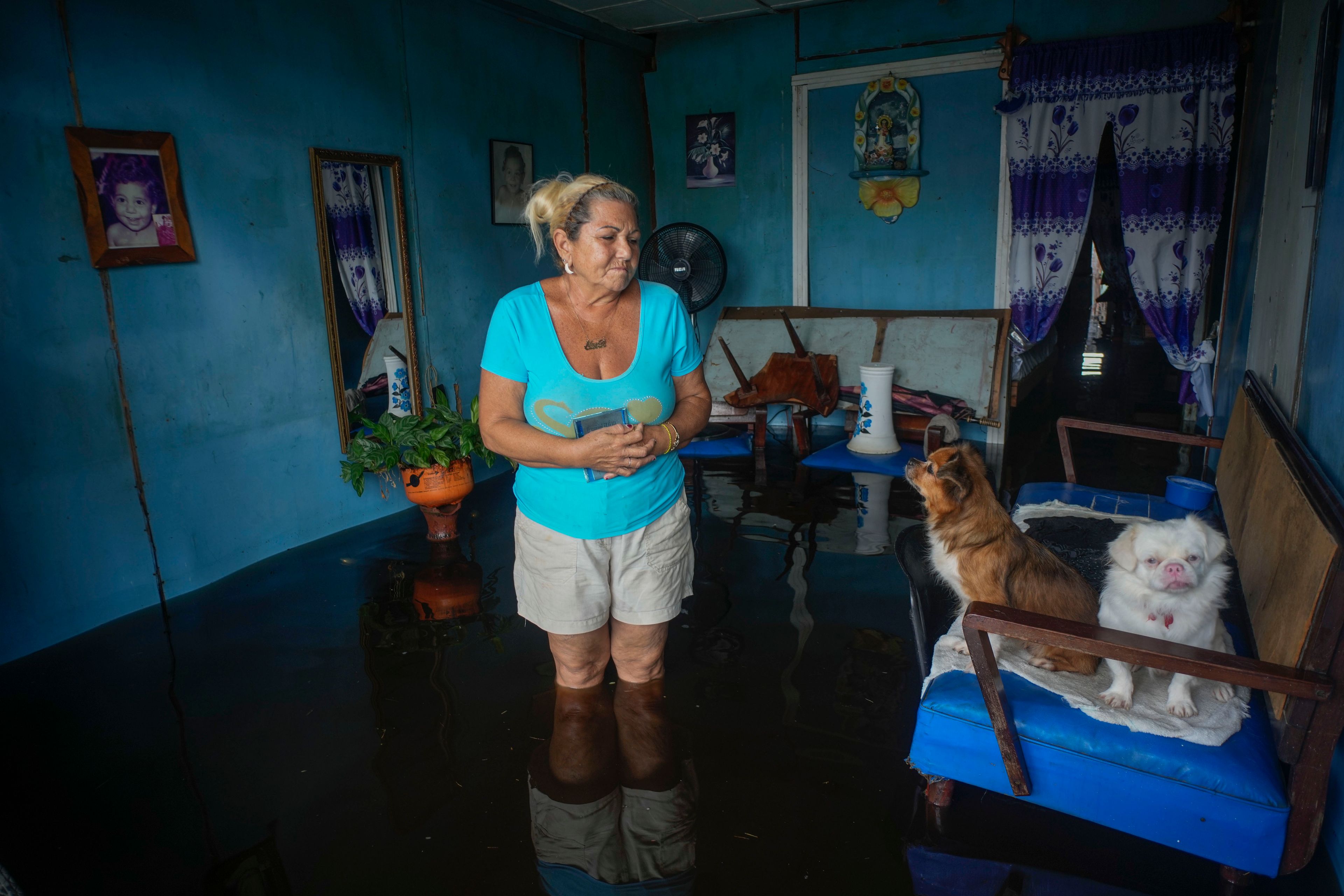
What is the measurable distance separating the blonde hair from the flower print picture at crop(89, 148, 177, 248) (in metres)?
2.44

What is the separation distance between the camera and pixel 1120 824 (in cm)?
184

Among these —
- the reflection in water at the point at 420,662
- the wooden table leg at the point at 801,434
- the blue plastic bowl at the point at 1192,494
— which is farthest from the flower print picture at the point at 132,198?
the blue plastic bowl at the point at 1192,494

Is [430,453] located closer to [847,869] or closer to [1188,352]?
[847,869]

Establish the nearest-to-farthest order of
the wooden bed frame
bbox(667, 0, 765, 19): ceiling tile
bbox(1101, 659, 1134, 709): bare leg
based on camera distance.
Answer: the wooden bed frame
bbox(1101, 659, 1134, 709): bare leg
bbox(667, 0, 765, 19): ceiling tile

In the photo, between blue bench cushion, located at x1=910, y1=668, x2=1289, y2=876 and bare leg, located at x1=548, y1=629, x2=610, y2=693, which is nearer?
blue bench cushion, located at x1=910, y1=668, x2=1289, y2=876

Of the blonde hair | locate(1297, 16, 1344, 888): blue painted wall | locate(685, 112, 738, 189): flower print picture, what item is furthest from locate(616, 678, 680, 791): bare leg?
locate(685, 112, 738, 189): flower print picture

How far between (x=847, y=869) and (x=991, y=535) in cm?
94

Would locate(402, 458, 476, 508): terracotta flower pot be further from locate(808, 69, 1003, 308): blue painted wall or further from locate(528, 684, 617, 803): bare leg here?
locate(808, 69, 1003, 308): blue painted wall

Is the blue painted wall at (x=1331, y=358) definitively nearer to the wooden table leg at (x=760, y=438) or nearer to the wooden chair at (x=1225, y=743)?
the wooden chair at (x=1225, y=743)

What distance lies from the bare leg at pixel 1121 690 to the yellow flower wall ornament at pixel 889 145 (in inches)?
199

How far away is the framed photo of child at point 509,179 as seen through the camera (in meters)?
5.57

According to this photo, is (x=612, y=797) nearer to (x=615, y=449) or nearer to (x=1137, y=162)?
(x=615, y=449)

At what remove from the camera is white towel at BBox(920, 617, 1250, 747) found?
1.80m

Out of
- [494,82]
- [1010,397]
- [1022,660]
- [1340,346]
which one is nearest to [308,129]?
[494,82]
